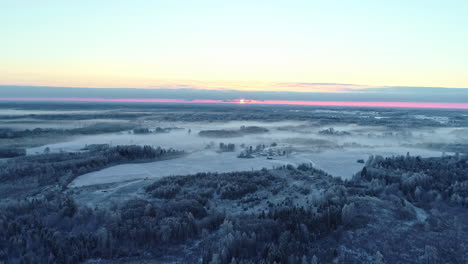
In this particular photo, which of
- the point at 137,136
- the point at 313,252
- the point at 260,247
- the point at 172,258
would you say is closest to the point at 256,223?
the point at 260,247

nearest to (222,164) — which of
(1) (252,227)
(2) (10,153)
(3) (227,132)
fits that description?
(1) (252,227)

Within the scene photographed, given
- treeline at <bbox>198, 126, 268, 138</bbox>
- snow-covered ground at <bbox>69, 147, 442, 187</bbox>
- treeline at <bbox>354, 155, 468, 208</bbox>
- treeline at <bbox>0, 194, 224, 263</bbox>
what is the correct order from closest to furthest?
treeline at <bbox>0, 194, 224, 263</bbox>, treeline at <bbox>354, 155, 468, 208</bbox>, snow-covered ground at <bbox>69, 147, 442, 187</bbox>, treeline at <bbox>198, 126, 268, 138</bbox>

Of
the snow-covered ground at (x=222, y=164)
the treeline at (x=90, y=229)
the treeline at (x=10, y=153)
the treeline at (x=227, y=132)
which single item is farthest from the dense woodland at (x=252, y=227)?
the treeline at (x=227, y=132)

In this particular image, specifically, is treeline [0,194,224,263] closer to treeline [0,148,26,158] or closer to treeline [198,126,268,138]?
treeline [0,148,26,158]

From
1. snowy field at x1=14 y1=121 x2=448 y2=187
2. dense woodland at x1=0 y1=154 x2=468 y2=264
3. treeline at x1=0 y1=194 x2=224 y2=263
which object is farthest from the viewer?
snowy field at x1=14 y1=121 x2=448 y2=187

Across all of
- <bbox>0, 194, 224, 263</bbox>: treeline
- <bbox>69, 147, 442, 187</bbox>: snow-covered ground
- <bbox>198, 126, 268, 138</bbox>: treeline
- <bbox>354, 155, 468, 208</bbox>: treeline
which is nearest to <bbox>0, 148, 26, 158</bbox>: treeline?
<bbox>69, 147, 442, 187</bbox>: snow-covered ground

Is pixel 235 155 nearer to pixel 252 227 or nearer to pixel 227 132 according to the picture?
pixel 252 227

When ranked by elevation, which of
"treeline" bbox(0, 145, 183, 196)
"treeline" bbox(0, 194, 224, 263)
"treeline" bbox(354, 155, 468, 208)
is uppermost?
"treeline" bbox(354, 155, 468, 208)
